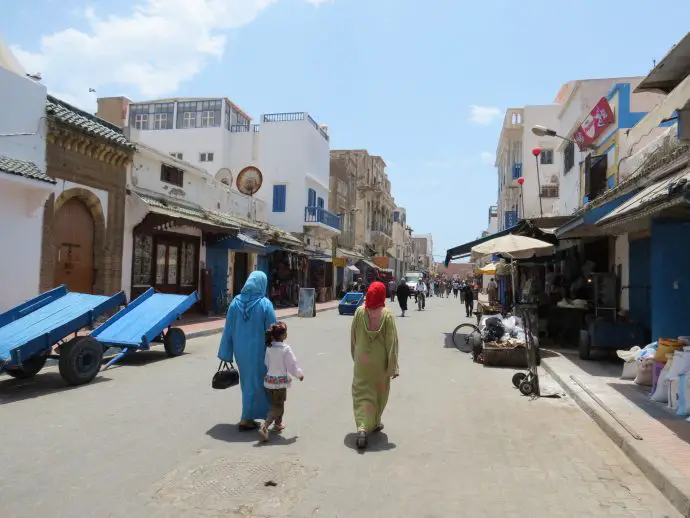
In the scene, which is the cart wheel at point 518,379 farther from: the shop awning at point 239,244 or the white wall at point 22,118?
the shop awning at point 239,244

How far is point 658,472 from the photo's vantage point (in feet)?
15.0

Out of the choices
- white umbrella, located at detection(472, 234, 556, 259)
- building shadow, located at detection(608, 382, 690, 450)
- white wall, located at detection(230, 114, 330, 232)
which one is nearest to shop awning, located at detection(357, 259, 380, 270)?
white wall, located at detection(230, 114, 330, 232)

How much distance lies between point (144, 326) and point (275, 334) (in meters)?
5.37

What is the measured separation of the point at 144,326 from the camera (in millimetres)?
10211

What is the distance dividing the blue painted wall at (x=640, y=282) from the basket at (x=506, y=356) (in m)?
2.49

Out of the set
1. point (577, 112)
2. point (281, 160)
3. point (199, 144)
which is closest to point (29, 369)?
point (577, 112)

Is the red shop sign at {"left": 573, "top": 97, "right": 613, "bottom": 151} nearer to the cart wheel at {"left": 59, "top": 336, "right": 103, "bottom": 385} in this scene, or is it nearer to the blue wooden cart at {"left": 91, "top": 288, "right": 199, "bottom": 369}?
the blue wooden cart at {"left": 91, "top": 288, "right": 199, "bottom": 369}

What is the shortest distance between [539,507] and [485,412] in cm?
314

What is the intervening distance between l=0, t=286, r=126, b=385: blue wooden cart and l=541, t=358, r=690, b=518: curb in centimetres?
723

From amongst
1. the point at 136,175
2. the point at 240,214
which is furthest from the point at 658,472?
the point at 240,214

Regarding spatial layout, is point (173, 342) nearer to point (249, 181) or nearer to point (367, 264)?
point (249, 181)

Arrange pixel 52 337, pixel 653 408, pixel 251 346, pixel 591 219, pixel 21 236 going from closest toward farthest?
pixel 251 346
pixel 653 408
pixel 52 337
pixel 591 219
pixel 21 236

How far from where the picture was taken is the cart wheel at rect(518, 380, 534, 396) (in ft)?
26.9

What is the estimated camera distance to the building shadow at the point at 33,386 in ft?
24.8
